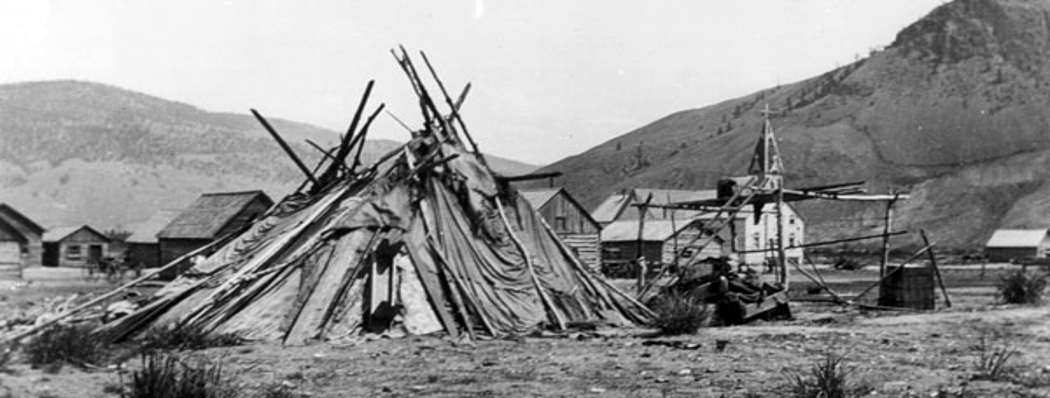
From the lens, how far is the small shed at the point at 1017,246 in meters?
60.3

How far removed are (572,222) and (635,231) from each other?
198 inches

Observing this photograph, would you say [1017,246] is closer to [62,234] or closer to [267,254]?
[267,254]

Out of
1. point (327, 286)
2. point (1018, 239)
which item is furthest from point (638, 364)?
point (1018, 239)

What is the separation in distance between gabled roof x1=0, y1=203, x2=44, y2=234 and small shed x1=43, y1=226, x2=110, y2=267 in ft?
16.1

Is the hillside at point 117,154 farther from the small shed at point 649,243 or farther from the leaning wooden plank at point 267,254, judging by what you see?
the leaning wooden plank at point 267,254

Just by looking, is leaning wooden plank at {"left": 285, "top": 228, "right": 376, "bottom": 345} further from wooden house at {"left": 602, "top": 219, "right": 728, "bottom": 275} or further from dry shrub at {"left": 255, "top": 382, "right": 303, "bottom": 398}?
wooden house at {"left": 602, "top": 219, "right": 728, "bottom": 275}

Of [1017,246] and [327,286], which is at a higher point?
[327,286]

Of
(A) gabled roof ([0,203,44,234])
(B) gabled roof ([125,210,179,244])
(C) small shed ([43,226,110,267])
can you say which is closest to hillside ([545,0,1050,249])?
(B) gabled roof ([125,210,179,244])

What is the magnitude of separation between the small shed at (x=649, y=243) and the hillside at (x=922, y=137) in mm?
40056

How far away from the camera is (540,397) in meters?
10.2

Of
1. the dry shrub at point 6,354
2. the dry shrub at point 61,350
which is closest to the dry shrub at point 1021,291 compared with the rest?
the dry shrub at point 61,350

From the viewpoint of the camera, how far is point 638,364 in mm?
12789

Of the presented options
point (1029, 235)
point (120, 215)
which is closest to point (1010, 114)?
point (1029, 235)

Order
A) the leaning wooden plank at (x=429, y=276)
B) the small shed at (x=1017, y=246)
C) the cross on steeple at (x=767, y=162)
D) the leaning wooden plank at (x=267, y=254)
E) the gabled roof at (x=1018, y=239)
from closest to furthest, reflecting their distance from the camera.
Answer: the leaning wooden plank at (x=267, y=254) < the leaning wooden plank at (x=429, y=276) < the cross on steeple at (x=767, y=162) < the small shed at (x=1017, y=246) < the gabled roof at (x=1018, y=239)
